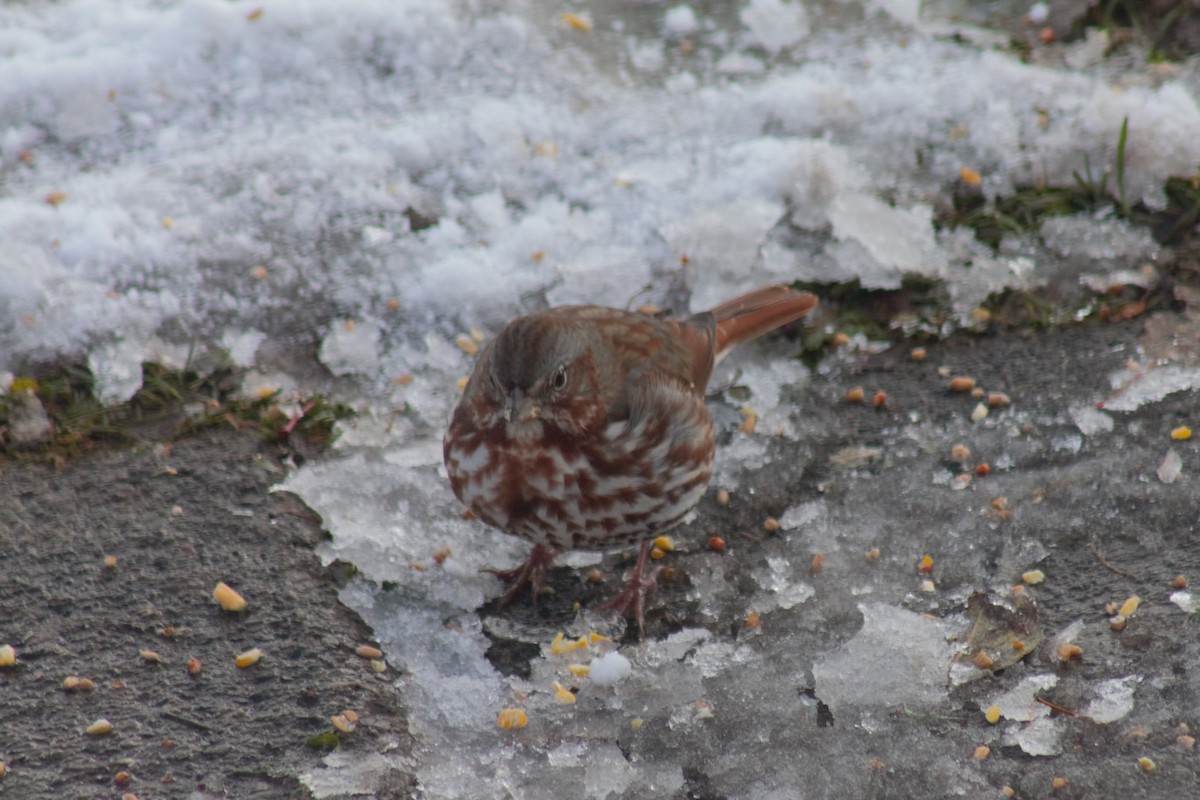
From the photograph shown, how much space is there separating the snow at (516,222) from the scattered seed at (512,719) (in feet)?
0.12

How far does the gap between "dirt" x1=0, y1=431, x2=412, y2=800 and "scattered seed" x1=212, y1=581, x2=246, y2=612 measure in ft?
0.08

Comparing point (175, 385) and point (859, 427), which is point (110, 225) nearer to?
point (175, 385)

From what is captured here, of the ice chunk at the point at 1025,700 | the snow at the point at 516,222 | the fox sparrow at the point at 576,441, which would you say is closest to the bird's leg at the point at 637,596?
the fox sparrow at the point at 576,441

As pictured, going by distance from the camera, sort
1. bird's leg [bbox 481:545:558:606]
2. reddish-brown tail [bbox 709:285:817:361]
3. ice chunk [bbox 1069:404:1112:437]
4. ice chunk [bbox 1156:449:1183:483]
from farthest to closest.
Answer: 1. reddish-brown tail [bbox 709:285:817:361]
2. ice chunk [bbox 1069:404:1112:437]
3. ice chunk [bbox 1156:449:1183:483]
4. bird's leg [bbox 481:545:558:606]

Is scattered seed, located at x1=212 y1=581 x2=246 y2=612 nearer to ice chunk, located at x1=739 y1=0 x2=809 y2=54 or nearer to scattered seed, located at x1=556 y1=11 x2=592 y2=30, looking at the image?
scattered seed, located at x1=556 y1=11 x2=592 y2=30

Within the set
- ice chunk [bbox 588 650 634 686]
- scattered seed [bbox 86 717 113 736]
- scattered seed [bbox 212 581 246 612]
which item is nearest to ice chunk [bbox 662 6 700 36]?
ice chunk [bbox 588 650 634 686]

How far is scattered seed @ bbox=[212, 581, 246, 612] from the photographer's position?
12.4ft

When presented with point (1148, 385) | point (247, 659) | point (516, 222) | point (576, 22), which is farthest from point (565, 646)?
point (576, 22)

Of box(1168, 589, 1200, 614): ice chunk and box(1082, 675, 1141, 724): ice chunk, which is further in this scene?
box(1168, 589, 1200, 614): ice chunk

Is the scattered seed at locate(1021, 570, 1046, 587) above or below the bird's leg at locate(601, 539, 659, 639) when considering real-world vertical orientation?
above

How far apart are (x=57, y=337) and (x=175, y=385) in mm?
486

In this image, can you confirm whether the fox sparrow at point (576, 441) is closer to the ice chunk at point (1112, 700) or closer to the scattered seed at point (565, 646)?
the scattered seed at point (565, 646)

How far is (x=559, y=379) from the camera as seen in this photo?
366cm

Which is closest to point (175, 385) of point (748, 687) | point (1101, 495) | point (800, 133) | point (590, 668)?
point (590, 668)
